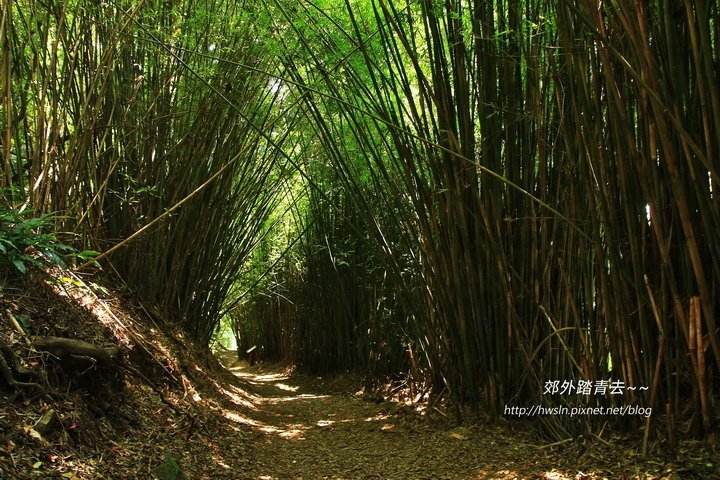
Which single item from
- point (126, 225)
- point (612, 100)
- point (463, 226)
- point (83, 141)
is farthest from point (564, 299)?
point (126, 225)

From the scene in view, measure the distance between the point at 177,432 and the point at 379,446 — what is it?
920 mm

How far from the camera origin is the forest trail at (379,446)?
7.18ft

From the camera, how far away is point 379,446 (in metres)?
2.82

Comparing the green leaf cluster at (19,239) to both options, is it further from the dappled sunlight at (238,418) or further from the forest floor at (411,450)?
the dappled sunlight at (238,418)

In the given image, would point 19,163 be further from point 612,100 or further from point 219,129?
point 612,100

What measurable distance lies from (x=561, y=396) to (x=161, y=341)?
2158 millimetres

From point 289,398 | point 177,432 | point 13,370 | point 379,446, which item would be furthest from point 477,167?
point 289,398

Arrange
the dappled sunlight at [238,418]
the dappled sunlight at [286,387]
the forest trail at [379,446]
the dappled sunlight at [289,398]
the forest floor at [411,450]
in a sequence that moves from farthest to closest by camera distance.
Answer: the dappled sunlight at [286,387], the dappled sunlight at [289,398], the dappled sunlight at [238,418], the forest trail at [379,446], the forest floor at [411,450]

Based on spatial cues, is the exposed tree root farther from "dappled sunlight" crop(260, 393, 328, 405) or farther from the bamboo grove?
"dappled sunlight" crop(260, 393, 328, 405)

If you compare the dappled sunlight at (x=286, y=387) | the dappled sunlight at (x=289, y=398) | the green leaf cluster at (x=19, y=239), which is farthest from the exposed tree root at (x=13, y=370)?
the dappled sunlight at (x=286, y=387)

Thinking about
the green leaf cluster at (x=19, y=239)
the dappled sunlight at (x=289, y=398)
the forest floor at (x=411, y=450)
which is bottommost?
the dappled sunlight at (x=289, y=398)

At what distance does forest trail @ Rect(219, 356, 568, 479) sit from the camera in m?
2.19

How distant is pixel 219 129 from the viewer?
3.87 m

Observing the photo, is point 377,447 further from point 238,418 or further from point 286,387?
point 286,387
